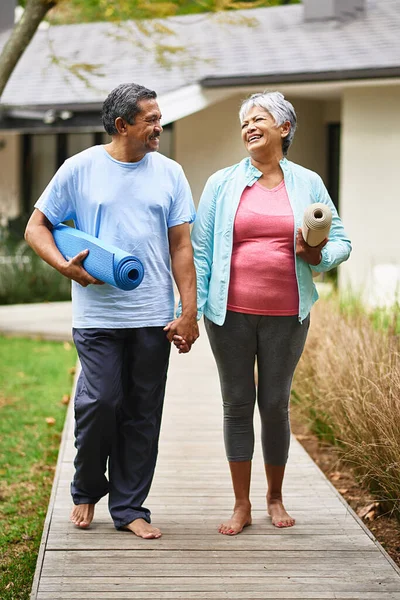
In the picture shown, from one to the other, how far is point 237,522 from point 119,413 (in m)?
0.74

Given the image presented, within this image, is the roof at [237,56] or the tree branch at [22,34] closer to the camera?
the tree branch at [22,34]

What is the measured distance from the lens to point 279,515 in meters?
4.46

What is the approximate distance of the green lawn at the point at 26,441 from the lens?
4461 mm

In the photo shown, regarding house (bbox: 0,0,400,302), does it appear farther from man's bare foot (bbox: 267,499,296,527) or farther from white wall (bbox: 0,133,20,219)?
man's bare foot (bbox: 267,499,296,527)

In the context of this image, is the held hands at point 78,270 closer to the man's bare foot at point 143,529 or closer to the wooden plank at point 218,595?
the man's bare foot at point 143,529

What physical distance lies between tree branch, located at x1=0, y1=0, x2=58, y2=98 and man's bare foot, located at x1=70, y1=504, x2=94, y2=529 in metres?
4.15

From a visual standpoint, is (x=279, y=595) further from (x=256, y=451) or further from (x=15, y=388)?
(x=15, y=388)

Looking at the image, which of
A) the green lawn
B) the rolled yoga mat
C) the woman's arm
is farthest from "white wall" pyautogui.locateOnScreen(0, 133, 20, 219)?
the rolled yoga mat

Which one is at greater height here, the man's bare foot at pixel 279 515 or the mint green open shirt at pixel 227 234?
the mint green open shirt at pixel 227 234

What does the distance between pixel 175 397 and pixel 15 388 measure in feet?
6.37

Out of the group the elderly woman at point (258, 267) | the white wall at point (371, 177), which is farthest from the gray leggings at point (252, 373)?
the white wall at point (371, 177)

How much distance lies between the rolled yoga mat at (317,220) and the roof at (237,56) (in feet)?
27.5

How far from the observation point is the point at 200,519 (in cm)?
456

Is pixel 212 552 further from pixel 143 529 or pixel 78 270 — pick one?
pixel 78 270
